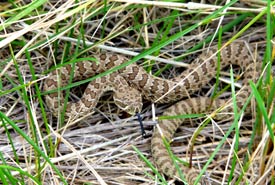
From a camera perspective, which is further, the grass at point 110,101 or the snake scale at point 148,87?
the snake scale at point 148,87

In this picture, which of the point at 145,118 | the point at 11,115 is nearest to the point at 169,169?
the point at 145,118

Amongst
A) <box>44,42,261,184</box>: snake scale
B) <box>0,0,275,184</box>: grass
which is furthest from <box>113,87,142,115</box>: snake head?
<box>0,0,275,184</box>: grass

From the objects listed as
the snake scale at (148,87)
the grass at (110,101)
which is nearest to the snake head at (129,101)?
the snake scale at (148,87)

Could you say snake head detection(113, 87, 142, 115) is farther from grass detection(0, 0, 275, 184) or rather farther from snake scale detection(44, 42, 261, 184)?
grass detection(0, 0, 275, 184)

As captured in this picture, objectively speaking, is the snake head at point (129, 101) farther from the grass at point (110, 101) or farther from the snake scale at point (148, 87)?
the grass at point (110, 101)
